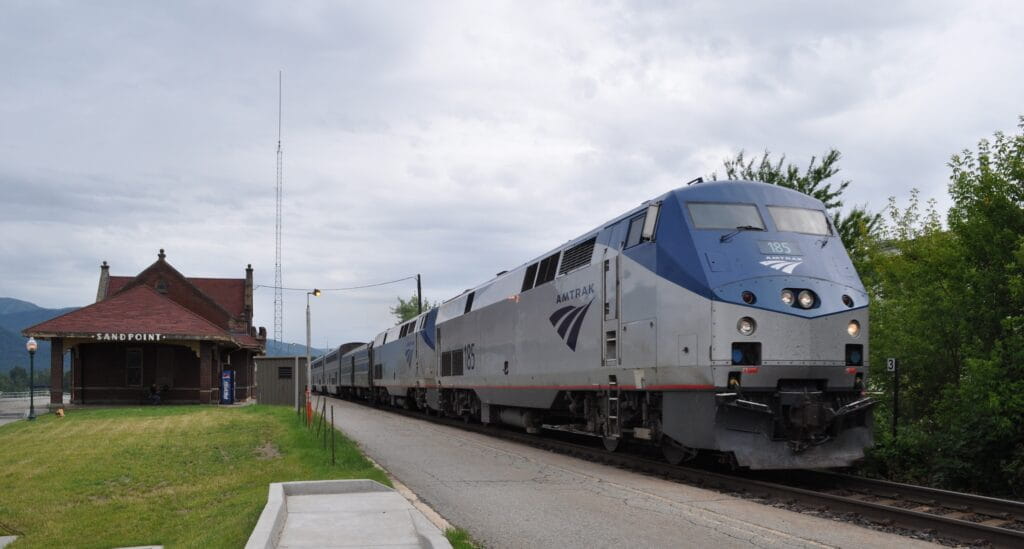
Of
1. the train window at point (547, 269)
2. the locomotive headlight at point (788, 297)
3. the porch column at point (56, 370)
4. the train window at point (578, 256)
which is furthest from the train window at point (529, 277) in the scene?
the porch column at point (56, 370)

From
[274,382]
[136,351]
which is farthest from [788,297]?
[274,382]

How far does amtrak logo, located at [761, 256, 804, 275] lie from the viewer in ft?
38.1

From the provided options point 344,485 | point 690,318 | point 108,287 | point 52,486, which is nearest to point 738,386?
point 690,318

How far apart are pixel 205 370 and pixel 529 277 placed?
25286 millimetres

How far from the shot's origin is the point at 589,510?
9.80m

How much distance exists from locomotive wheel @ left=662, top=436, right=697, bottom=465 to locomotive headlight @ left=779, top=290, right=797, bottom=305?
8.70ft

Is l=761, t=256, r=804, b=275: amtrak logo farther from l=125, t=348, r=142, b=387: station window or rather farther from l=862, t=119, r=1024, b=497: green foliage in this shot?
l=125, t=348, r=142, b=387: station window

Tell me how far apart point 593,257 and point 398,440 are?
7209 millimetres

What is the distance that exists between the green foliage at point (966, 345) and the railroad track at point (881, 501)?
2.07 m

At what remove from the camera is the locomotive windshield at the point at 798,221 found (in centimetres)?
1252

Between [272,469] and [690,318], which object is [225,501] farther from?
[690,318]

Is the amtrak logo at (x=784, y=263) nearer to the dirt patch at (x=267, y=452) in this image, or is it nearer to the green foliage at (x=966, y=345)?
the green foliage at (x=966, y=345)

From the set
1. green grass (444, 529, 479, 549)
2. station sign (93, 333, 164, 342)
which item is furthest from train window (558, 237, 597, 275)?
station sign (93, 333, 164, 342)

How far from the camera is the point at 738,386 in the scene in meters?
11.1
